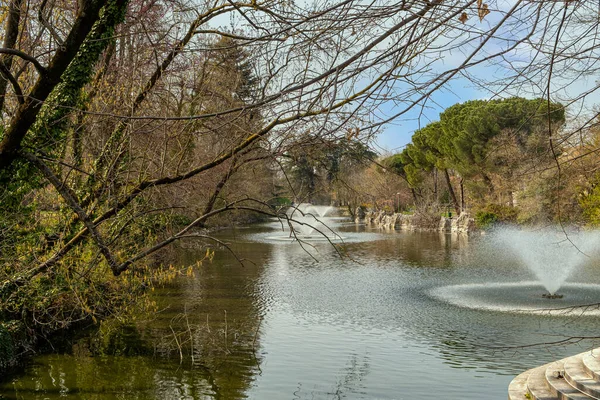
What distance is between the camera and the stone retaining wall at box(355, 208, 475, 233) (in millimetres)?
35844

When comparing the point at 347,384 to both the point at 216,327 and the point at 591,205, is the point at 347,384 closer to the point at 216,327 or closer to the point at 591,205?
the point at 216,327

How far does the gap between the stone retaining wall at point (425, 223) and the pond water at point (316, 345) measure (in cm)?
1822

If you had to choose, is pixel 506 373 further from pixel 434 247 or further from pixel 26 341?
pixel 434 247

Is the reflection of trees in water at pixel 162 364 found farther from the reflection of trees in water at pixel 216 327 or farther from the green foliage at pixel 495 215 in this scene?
the green foliage at pixel 495 215

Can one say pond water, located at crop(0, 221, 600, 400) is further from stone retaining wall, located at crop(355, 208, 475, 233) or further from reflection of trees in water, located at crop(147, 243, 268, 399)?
stone retaining wall, located at crop(355, 208, 475, 233)

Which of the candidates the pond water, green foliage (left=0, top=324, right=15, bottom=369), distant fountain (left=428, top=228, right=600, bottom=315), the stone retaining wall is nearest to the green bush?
the stone retaining wall

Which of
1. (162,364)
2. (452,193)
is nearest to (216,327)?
(162,364)

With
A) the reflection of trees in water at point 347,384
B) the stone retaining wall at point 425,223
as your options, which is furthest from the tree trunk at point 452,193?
the reflection of trees in water at point 347,384

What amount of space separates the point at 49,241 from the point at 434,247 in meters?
20.2

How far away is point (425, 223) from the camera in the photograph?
129ft

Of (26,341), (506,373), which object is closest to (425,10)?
(506,373)

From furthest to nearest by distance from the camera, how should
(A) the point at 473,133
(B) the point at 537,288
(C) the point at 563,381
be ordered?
1. (A) the point at 473,133
2. (B) the point at 537,288
3. (C) the point at 563,381

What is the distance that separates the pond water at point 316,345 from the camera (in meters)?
8.23

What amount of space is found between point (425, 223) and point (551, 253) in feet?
65.5
